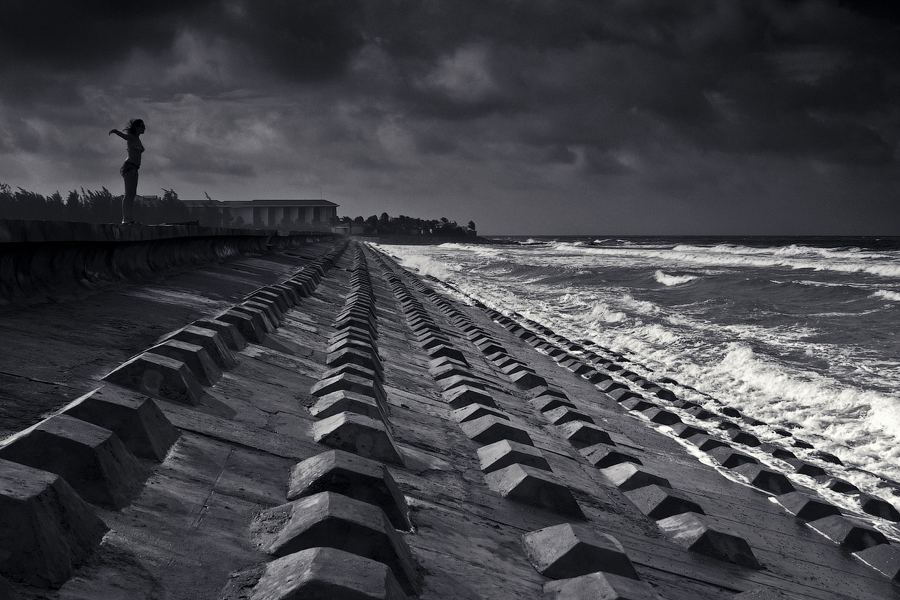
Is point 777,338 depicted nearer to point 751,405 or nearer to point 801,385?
point 801,385

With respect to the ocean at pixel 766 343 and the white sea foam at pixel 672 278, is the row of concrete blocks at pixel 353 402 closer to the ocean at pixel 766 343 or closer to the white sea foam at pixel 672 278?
the ocean at pixel 766 343

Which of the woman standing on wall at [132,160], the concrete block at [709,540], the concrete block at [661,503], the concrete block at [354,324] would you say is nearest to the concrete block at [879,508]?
the concrete block at [661,503]

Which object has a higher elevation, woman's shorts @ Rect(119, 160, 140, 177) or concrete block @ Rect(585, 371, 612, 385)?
woman's shorts @ Rect(119, 160, 140, 177)

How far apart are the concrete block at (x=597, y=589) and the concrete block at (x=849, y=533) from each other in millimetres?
2325

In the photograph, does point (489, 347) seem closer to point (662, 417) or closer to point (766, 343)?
point (662, 417)

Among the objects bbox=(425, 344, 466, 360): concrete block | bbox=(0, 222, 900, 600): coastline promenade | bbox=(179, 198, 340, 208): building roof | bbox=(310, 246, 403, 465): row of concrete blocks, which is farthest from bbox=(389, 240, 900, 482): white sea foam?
bbox=(179, 198, 340, 208): building roof

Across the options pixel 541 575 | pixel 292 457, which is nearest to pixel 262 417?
pixel 292 457

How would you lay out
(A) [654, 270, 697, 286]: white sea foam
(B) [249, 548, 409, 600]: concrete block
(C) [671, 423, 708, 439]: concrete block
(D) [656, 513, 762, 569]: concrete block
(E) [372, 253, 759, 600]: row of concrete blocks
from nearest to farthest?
(B) [249, 548, 409, 600]: concrete block → (E) [372, 253, 759, 600]: row of concrete blocks → (D) [656, 513, 762, 569]: concrete block → (C) [671, 423, 708, 439]: concrete block → (A) [654, 270, 697, 286]: white sea foam

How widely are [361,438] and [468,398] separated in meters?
1.77

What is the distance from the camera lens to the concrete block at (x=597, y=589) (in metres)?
1.79

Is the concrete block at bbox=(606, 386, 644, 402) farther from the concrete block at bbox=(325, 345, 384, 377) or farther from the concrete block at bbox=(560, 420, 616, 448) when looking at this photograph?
the concrete block at bbox=(325, 345, 384, 377)

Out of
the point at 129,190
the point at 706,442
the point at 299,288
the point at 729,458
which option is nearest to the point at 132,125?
the point at 129,190

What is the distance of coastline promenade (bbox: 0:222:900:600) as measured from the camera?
1.45 m

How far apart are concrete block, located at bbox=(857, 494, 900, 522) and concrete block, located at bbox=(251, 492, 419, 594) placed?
426cm
